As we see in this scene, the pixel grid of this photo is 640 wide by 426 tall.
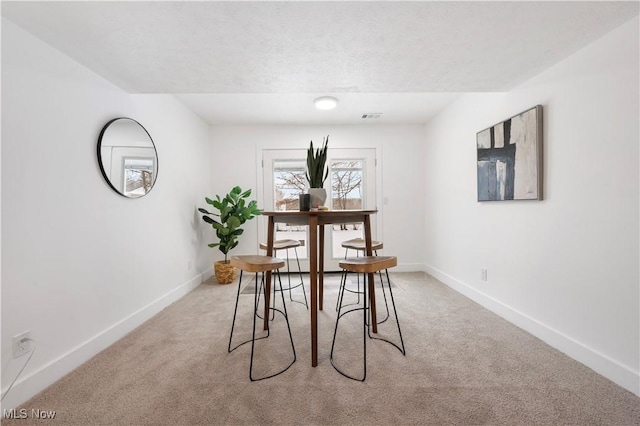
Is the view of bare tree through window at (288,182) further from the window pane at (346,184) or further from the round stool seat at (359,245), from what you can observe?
the round stool seat at (359,245)

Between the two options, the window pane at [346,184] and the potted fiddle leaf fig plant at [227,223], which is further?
the window pane at [346,184]

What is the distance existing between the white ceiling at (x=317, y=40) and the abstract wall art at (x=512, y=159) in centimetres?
37

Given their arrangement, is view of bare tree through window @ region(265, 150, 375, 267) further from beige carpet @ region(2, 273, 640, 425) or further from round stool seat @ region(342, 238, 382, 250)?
beige carpet @ region(2, 273, 640, 425)

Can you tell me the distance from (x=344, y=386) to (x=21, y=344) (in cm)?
181

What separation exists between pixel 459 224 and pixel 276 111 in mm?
2736

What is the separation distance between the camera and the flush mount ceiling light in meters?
3.18

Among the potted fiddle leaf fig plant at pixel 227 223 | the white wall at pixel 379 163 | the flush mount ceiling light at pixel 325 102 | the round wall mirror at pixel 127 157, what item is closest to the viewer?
the round wall mirror at pixel 127 157

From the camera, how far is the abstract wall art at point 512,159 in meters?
2.17

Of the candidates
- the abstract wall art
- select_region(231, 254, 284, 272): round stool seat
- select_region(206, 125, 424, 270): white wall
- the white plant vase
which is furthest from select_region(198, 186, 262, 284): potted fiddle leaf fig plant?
the abstract wall art

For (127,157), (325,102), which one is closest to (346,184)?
(325,102)

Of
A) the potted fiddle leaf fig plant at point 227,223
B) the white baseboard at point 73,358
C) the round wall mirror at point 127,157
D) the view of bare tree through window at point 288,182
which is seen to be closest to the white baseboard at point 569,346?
the view of bare tree through window at point 288,182

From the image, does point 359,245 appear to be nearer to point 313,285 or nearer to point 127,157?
point 313,285

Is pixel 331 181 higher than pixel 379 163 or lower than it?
lower

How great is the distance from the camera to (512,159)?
7.97 ft
